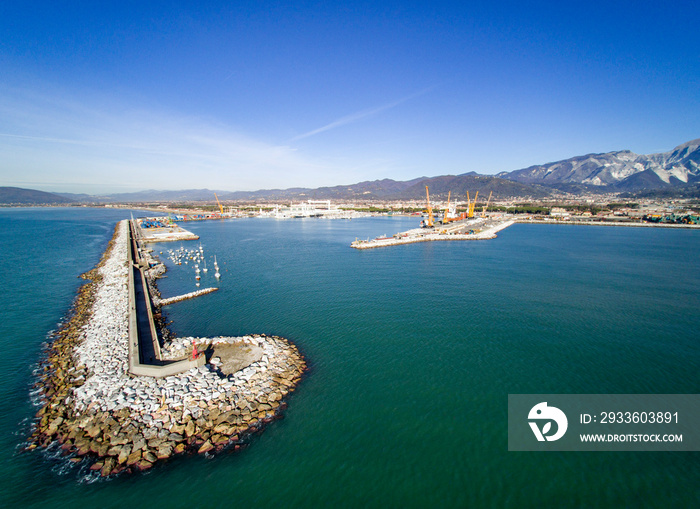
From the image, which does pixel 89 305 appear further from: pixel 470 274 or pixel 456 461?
pixel 470 274

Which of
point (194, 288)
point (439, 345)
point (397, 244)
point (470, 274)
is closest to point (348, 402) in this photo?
point (439, 345)

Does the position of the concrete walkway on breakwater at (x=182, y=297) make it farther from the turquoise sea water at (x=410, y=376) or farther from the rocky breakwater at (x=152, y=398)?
the rocky breakwater at (x=152, y=398)

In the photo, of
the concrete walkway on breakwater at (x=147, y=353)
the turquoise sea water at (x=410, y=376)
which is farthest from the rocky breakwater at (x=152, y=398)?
the turquoise sea water at (x=410, y=376)

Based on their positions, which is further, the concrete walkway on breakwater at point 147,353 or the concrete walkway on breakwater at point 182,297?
the concrete walkway on breakwater at point 182,297

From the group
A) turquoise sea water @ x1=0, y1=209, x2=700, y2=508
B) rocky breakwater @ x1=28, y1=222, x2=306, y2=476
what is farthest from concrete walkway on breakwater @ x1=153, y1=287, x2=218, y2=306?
rocky breakwater @ x1=28, y1=222, x2=306, y2=476

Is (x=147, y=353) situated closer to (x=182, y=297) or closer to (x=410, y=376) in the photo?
(x=182, y=297)

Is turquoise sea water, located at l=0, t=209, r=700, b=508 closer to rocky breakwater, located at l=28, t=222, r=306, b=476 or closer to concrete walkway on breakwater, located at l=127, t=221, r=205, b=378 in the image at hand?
rocky breakwater, located at l=28, t=222, r=306, b=476
